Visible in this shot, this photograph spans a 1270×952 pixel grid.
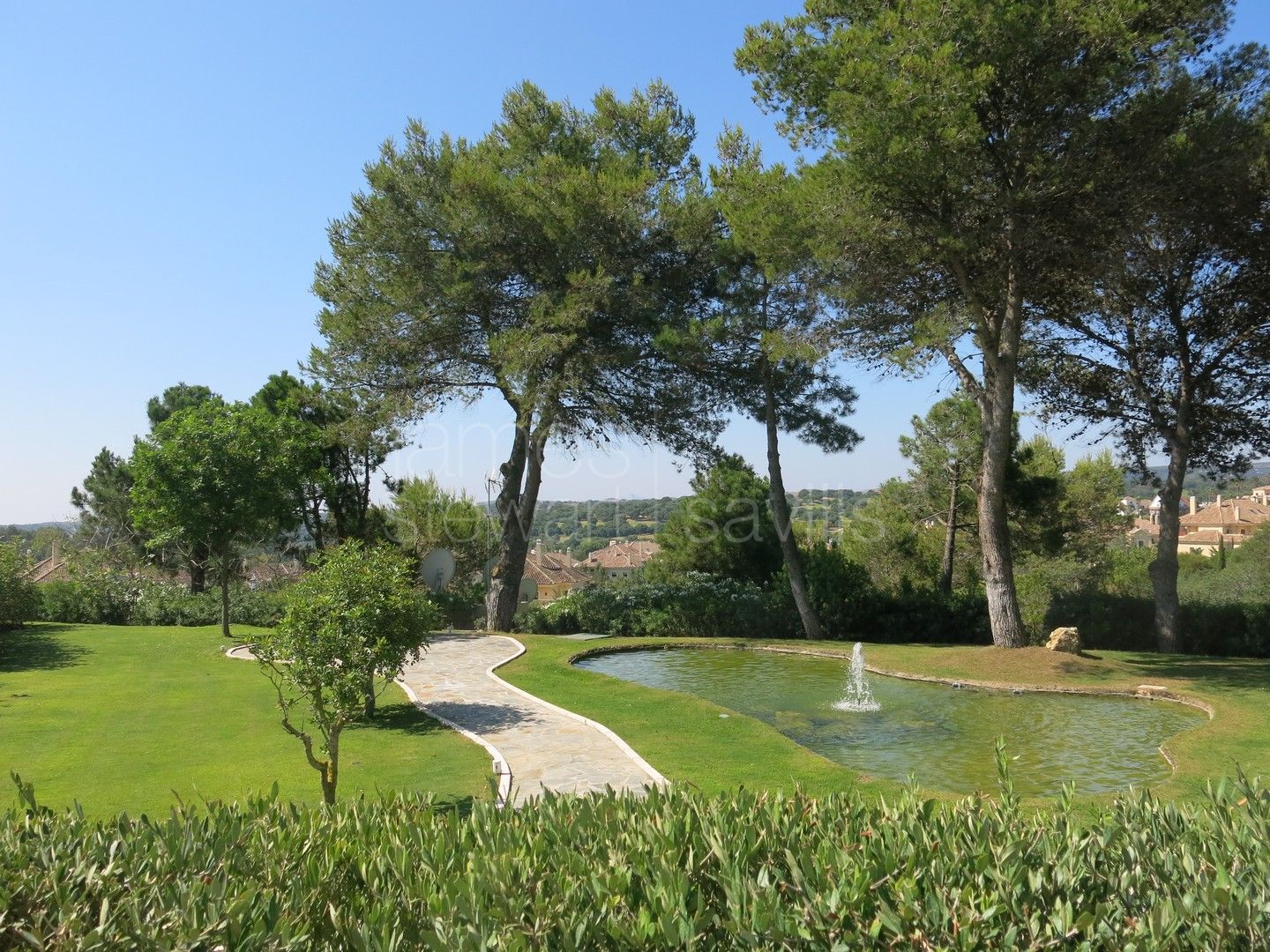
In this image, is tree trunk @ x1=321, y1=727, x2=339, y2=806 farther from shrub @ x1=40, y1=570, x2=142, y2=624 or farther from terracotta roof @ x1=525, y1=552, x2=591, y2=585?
terracotta roof @ x1=525, y1=552, x2=591, y2=585

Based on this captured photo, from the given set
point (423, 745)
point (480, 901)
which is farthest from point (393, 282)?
point (480, 901)

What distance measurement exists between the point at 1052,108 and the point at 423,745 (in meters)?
13.0

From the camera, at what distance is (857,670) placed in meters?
14.2

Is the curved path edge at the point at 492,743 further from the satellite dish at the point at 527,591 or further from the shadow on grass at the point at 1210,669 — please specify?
the shadow on grass at the point at 1210,669

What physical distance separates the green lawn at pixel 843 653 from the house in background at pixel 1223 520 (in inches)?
2293

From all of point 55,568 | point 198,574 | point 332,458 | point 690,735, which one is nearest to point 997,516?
point 690,735

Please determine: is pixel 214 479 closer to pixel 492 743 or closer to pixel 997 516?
pixel 492 743

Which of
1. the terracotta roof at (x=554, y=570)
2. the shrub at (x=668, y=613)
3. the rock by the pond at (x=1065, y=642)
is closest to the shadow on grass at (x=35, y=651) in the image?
the shrub at (x=668, y=613)

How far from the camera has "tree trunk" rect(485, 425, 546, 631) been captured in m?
20.5

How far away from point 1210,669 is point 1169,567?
340cm

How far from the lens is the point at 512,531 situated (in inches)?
818

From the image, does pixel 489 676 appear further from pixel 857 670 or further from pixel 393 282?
pixel 393 282

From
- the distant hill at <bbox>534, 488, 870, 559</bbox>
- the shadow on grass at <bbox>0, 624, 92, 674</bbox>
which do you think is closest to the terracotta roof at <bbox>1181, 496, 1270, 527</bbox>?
the distant hill at <bbox>534, 488, 870, 559</bbox>

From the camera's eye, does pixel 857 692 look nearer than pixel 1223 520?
Yes
